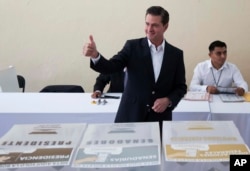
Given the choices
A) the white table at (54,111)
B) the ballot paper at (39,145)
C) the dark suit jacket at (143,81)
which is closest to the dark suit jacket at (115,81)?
the white table at (54,111)

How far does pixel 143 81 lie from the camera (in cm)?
158

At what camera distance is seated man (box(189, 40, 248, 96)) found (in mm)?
2982

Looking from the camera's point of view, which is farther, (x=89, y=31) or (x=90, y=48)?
(x=89, y=31)

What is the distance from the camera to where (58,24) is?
3955 mm

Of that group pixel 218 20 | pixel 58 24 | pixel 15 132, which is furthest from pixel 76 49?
pixel 15 132

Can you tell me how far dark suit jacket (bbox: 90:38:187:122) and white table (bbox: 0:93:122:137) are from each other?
624mm

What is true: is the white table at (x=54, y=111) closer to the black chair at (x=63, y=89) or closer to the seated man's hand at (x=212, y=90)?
the black chair at (x=63, y=89)

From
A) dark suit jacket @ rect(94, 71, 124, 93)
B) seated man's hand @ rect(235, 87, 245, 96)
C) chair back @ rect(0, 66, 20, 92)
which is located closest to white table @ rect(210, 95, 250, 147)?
seated man's hand @ rect(235, 87, 245, 96)

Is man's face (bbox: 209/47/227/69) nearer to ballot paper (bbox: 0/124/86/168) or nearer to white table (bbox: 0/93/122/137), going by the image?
white table (bbox: 0/93/122/137)

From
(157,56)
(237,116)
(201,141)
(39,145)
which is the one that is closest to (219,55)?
(237,116)

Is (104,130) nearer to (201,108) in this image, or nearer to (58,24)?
(201,108)

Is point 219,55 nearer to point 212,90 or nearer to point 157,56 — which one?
point 212,90

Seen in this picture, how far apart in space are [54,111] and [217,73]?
1751mm

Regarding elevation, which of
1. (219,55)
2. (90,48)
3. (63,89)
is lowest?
(63,89)
